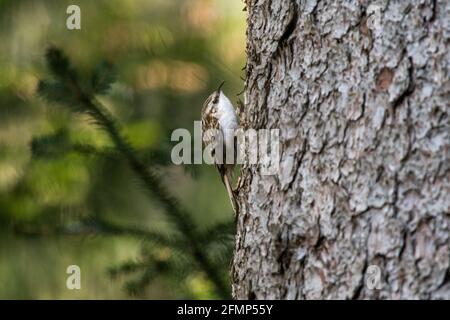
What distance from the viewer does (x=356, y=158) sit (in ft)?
5.47

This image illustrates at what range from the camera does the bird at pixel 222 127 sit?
2830 mm

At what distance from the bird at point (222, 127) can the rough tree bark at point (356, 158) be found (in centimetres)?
92

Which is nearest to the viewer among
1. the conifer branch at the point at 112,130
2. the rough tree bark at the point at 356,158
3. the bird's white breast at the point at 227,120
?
the rough tree bark at the point at 356,158

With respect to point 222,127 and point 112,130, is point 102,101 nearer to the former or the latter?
point 222,127

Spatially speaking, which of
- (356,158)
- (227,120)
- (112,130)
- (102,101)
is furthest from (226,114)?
(356,158)

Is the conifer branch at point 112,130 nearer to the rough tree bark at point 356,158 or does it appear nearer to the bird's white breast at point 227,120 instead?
the bird's white breast at point 227,120

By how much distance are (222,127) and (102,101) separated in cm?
88

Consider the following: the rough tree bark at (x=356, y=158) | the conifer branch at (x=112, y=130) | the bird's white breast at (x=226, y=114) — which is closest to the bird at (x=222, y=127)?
the bird's white breast at (x=226, y=114)

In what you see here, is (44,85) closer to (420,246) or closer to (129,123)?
(129,123)

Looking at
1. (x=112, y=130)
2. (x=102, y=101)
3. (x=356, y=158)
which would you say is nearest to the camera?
(x=356, y=158)

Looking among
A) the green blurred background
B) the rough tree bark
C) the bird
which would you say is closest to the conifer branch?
the bird

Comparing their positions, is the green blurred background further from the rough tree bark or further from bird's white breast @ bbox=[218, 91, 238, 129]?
the rough tree bark

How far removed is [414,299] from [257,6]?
35.2 inches
